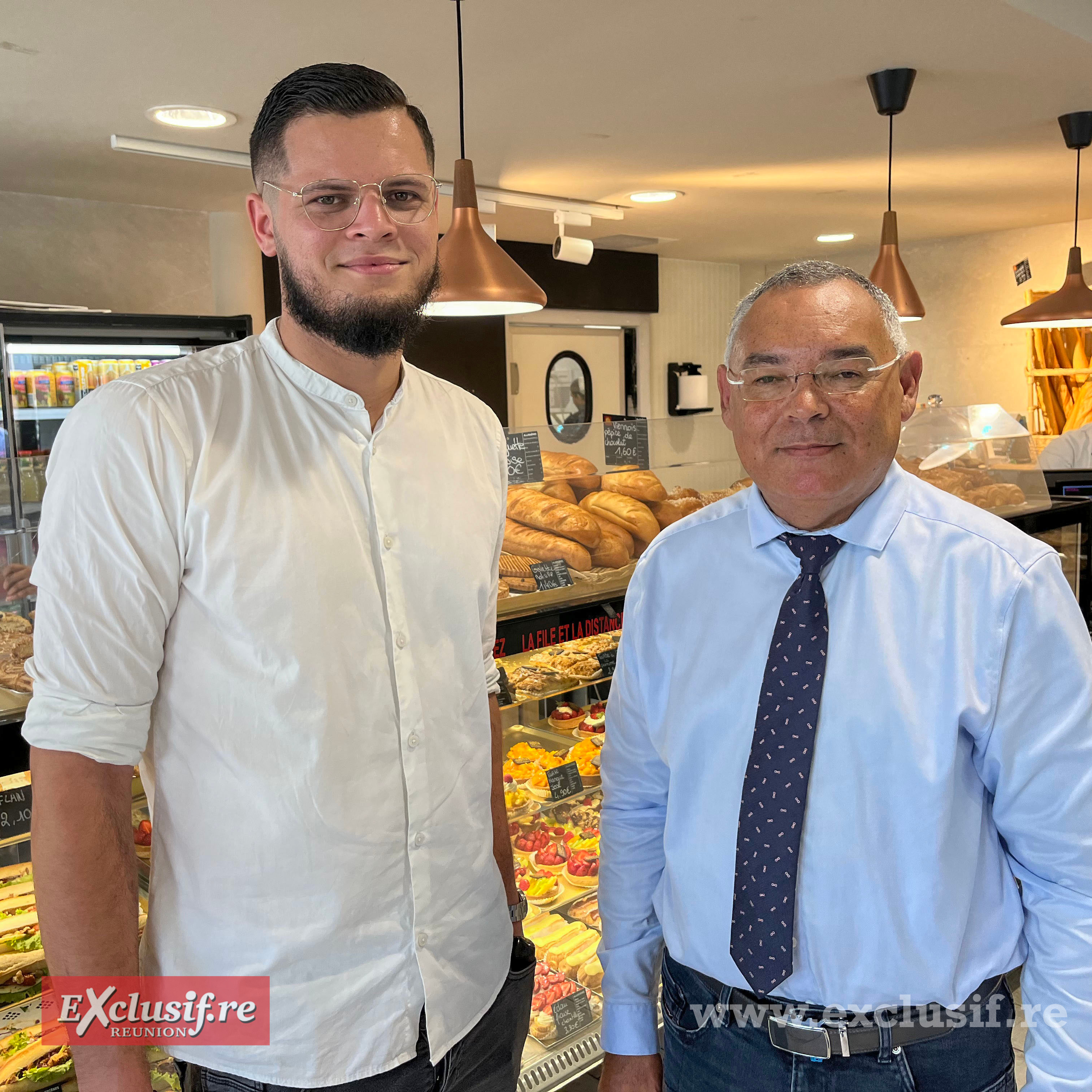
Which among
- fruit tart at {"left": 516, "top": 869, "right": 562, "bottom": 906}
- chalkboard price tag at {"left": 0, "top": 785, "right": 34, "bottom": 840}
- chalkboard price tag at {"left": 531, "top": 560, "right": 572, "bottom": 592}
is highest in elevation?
chalkboard price tag at {"left": 531, "top": 560, "right": 572, "bottom": 592}

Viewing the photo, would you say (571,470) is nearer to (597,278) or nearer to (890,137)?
(890,137)

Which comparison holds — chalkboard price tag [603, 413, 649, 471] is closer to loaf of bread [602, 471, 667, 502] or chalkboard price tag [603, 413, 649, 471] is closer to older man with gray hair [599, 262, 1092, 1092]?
loaf of bread [602, 471, 667, 502]

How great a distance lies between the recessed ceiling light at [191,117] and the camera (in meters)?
3.43

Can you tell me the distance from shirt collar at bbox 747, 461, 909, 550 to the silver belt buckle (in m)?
0.61

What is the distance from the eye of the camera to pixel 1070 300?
4.12 metres

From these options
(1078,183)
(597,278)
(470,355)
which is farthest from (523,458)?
(597,278)

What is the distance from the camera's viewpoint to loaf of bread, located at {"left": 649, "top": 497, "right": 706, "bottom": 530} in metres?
2.65

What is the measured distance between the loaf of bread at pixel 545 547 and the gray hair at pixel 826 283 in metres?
1.07

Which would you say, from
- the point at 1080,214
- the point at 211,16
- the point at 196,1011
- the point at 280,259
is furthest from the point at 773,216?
the point at 196,1011

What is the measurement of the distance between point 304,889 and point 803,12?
262 cm

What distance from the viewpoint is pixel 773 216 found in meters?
6.09

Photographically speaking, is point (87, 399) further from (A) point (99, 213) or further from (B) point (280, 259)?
(A) point (99, 213)

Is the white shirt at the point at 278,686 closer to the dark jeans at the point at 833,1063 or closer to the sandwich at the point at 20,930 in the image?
the dark jeans at the point at 833,1063

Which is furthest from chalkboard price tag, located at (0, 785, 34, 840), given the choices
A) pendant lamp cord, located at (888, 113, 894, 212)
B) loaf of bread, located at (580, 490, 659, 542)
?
pendant lamp cord, located at (888, 113, 894, 212)
